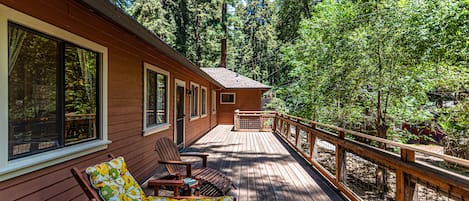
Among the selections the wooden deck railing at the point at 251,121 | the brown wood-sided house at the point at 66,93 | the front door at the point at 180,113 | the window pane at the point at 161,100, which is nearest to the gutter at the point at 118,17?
the brown wood-sided house at the point at 66,93

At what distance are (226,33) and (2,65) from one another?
2188 cm

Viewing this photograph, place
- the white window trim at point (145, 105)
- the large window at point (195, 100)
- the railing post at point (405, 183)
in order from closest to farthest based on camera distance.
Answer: the railing post at point (405, 183) < the white window trim at point (145, 105) < the large window at point (195, 100)

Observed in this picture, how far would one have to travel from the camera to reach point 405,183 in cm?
236

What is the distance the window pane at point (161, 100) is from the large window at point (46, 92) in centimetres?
222

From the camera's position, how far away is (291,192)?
3.73 m

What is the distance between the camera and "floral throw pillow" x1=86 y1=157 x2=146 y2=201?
2010mm

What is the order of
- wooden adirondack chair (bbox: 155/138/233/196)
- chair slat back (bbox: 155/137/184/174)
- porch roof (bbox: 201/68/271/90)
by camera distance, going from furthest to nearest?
porch roof (bbox: 201/68/271/90) < chair slat back (bbox: 155/137/184/174) < wooden adirondack chair (bbox: 155/138/233/196)

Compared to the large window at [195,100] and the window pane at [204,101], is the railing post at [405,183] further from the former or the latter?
the window pane at [204,101]

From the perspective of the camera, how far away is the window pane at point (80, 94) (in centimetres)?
244

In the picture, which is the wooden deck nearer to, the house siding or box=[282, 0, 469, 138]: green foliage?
the house siding

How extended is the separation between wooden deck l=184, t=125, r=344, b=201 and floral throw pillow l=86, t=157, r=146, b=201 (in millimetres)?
1655

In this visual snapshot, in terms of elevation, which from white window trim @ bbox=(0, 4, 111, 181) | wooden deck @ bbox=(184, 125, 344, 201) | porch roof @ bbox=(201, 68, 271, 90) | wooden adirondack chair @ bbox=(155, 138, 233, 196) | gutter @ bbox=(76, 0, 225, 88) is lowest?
wooden deck @ bbox=(184, 125, 344, 201)

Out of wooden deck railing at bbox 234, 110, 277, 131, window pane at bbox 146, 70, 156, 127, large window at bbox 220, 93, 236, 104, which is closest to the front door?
window pane at bbox 146, 70, 156, 127

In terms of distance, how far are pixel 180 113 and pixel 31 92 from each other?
4803 millimetres
